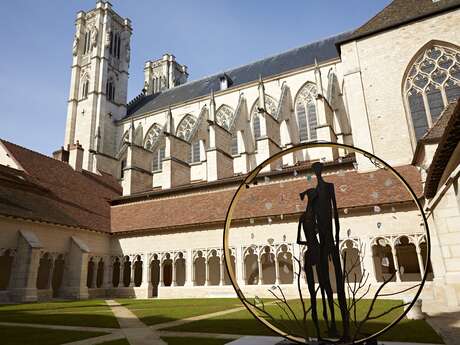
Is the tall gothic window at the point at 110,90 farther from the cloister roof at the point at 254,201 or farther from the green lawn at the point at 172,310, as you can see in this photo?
the green lawn at the point at 172,310

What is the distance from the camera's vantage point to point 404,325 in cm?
724

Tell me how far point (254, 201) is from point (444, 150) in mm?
11200

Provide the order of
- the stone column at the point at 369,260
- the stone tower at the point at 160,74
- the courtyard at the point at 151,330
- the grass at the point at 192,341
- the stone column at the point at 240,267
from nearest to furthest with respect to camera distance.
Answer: the grass at the point at 192,341
the courtyard at the point at 151,330
the stone column at the point at 369,260
the stone column at the point at 240,267
the stone tower at the point at 160,74

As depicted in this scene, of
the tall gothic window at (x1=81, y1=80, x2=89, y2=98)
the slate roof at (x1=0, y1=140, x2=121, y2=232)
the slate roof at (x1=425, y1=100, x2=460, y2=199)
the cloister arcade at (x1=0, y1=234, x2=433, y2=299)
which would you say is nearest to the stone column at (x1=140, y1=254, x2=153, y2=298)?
the cloister arcade at (x1=0, y1=234, x2=433, y2=299)

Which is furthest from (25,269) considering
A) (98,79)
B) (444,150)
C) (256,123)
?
(98,79)

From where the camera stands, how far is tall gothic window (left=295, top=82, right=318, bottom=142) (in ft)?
95.3

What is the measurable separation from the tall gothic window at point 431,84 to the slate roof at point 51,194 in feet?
63.3

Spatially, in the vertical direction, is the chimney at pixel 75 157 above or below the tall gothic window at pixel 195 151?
below

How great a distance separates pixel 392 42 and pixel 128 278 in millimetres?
21322

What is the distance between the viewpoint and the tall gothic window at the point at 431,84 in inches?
713

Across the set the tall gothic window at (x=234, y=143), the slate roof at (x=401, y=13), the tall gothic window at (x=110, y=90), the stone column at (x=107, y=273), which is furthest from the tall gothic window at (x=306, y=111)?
the tall gothic window at (x=110, y=90)

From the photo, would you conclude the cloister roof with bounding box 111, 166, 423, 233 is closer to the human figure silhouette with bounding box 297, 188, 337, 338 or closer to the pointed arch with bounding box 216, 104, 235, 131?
the human figure silhouette with bounding box 297, 188, 337, 338

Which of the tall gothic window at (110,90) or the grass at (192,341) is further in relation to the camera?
the tall gothic window at (110,90)

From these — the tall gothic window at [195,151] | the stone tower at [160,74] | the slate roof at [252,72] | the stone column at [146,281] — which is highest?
the stone tower at [160,74]
